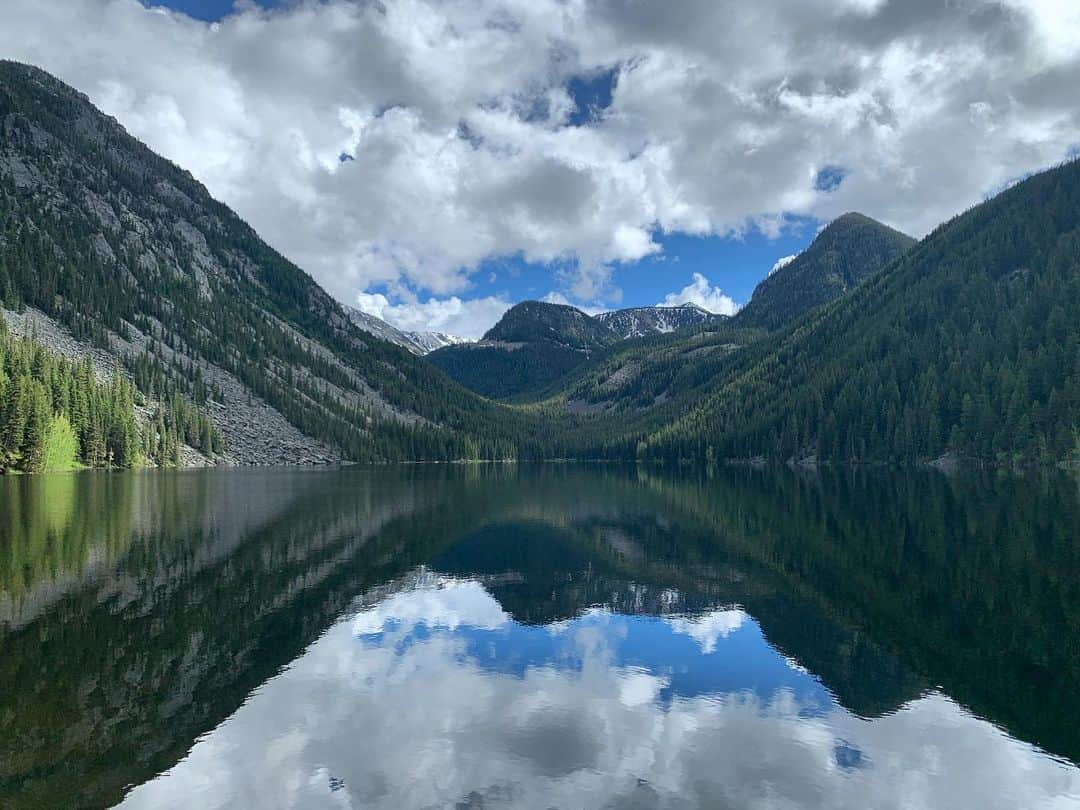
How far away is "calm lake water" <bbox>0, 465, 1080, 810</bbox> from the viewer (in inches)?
558

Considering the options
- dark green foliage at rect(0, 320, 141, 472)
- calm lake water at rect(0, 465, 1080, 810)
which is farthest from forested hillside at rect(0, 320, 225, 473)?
calm lake water at rect(0, 465, 1080, 810)

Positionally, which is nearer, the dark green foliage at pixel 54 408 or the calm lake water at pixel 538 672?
the calm lake water at pixel 538 672

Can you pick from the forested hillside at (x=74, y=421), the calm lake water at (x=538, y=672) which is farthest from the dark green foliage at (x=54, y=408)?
the calm lake water at (x=538, y=672)

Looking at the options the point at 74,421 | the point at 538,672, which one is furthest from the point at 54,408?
the point at 538,672

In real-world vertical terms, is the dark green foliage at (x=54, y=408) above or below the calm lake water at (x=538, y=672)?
above

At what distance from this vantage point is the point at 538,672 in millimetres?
21844

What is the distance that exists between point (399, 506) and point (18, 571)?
138 feet

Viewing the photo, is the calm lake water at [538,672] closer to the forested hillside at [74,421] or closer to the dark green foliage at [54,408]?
the dark green foliage at [54,408]

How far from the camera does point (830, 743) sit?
16203 mm

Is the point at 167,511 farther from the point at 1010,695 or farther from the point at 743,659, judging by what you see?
the point at 1010,695

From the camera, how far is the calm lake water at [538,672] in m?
14.2

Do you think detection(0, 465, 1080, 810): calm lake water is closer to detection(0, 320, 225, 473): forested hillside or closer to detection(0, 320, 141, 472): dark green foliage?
detection(0, 320, 141, 472): dark green foliage

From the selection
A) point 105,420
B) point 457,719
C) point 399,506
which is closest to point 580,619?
point 457,719

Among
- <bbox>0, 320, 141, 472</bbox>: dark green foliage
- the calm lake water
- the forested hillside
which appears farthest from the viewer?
the forested hillside
